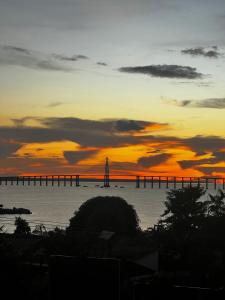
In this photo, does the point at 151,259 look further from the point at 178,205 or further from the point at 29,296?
Result: the point at 178,205

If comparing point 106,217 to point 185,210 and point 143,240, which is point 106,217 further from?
point 143,240

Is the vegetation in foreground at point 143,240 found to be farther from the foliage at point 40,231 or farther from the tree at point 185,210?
the foliage at point 40,231

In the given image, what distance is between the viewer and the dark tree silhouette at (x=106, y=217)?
55.8 m

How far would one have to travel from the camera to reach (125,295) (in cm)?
2217

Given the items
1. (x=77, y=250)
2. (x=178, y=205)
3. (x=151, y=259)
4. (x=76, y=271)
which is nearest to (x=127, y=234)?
(x=178, y=205)

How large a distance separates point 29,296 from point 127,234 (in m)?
35.9

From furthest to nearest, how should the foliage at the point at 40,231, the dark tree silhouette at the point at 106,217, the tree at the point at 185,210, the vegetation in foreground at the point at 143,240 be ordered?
the tree at the point at 185,210, the dark tree silhouette at the point at 106,217, the foliage at the point at 40,231, the vegetation in foreground at the point at 143,240

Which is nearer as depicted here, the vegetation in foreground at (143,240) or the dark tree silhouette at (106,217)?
the vegetation in foreground at (143,240)

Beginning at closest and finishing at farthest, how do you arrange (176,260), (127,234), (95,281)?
(95,281), (176,260), (127,234)

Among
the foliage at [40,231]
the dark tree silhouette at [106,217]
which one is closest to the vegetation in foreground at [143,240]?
the dark tree silhouette at [106,217]

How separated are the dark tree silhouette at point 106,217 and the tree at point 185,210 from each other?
4.82 m

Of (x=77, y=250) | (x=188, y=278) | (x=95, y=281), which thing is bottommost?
(x=188, y=278)

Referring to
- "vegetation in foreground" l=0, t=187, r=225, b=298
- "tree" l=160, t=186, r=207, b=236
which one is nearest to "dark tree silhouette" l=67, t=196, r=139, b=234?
"vegetation in foreground" l=0, t=187, r=225, b=298

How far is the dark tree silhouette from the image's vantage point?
5575 centimetres
